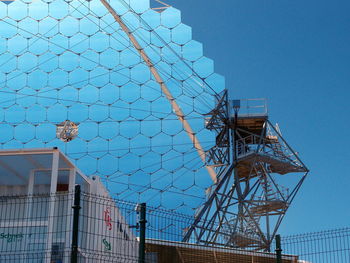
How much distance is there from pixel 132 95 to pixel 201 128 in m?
3.38

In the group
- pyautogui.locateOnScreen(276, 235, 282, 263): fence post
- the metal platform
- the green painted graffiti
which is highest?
the metal platform

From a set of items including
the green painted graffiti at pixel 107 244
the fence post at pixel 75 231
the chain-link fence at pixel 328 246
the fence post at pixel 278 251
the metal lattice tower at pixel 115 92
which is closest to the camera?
the fence post at pixel 75 231

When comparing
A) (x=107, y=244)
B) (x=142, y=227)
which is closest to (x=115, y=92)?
(x=107, y=244)

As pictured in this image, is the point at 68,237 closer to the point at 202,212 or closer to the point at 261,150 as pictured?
the point at 202,212

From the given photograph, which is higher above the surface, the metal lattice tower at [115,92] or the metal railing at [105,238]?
the metal lattice tower at [115,92]

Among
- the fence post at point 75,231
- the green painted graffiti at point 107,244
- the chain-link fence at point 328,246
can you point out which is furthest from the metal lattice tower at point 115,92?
the fence post at point 75,231

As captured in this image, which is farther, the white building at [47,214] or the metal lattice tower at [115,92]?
the metal lattice tower at [115,92]

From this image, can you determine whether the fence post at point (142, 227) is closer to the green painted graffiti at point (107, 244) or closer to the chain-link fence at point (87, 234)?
the chain-link fence at point (87, 234)

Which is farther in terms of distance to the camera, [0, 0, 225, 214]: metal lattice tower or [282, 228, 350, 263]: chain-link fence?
[0, 0, 225, 214]: metal lattice tower

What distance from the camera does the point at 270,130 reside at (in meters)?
34.9

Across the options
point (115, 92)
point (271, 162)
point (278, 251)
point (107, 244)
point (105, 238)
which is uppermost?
point (115, 92)

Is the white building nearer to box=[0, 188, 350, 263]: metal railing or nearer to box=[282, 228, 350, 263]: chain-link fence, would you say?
box=[0, 188, 350, 263]: metal railing

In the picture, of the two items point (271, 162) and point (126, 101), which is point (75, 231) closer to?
point (126, 101)

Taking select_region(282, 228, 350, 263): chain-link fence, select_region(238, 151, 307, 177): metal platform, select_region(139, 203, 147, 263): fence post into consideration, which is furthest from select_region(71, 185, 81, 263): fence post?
select_region(238, 151, 307, 177): metal platform
